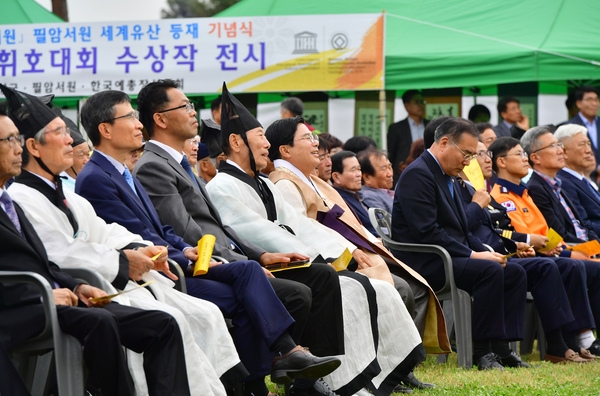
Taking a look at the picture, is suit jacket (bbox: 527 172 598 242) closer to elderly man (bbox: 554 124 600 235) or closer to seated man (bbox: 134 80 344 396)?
elderly man (bbox: 554 124 600 235)

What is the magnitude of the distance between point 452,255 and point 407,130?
15.6 feet

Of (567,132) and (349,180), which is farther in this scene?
(567,132)

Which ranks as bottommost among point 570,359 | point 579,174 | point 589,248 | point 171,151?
point 570,359

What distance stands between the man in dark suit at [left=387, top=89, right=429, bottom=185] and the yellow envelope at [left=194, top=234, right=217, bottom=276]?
6.73m

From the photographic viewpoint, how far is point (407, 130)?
1216 centimetres

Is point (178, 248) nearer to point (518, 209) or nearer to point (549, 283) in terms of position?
point (549, 283)

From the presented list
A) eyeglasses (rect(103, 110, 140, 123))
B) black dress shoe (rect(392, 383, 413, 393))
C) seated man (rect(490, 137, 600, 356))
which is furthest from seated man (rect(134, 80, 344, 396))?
seated man (rect(490, 137, 600, 356))

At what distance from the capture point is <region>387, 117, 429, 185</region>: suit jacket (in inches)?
477

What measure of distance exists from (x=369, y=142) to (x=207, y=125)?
2431mm

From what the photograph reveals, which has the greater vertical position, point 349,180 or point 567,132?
point 567,132

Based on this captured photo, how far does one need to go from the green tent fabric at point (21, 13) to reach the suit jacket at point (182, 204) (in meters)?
7.19

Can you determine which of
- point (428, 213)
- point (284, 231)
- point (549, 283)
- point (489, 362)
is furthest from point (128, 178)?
point (549, 283)

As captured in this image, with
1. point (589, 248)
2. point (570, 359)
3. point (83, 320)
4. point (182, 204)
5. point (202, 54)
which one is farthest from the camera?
point (202, 54)

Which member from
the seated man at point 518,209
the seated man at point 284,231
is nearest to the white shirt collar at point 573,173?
the seated man at point 518,209
